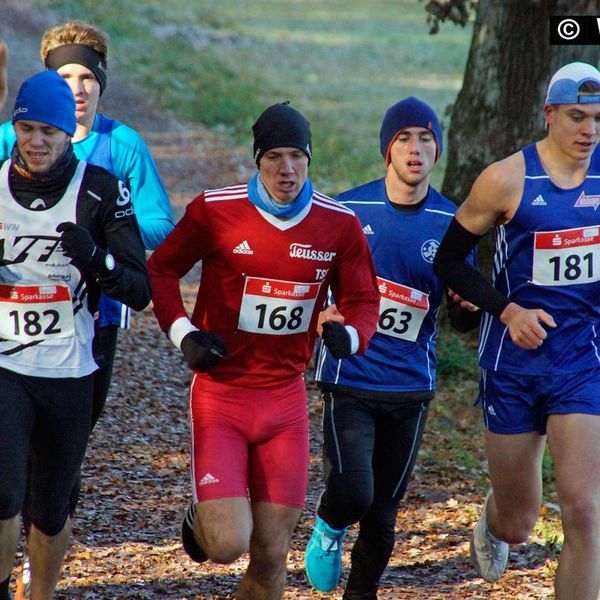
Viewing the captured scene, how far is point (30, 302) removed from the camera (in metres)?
4.88

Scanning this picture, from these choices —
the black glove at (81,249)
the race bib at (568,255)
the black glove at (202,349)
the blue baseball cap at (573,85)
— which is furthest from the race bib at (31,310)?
the blue baseball cap at (573,85)

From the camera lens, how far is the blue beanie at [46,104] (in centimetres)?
487

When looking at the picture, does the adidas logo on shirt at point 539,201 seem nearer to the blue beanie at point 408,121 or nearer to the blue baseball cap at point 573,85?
the blue baseball cap at point 573,85

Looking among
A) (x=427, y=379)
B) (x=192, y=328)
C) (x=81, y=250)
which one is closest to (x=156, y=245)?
(x=192, y=328)

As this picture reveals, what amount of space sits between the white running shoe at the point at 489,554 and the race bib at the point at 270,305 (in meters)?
1.78

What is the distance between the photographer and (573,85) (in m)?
5.46

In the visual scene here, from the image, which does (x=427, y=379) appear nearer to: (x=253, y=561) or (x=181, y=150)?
(x=253, y=561)

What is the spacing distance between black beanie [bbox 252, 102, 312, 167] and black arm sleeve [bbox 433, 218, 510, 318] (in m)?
0.83

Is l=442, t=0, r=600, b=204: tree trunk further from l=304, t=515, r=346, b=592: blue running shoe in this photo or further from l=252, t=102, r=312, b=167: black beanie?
A: l=252, t=102, r=312, b=167: black beanie

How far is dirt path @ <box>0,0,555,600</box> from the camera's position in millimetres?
6520

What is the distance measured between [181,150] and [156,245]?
48.0 ft

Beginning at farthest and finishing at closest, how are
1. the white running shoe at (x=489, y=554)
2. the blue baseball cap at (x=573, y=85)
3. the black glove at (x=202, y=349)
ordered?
the white running shoe at (x=489, y=554)
the blue baseball cap at (x=573, y=85)
the black glove at (x=202, y=349)

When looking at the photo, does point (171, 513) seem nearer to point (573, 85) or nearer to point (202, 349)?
point (202, 349)

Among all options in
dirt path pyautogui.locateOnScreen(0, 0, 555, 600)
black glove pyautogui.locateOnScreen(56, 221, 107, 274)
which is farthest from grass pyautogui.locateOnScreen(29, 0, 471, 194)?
black glove pyautogui.locateOnScreen(56, 221, 107, 274)
